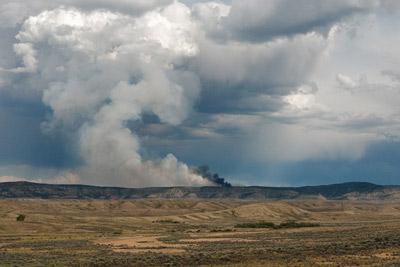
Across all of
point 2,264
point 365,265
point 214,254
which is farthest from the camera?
point 214,254

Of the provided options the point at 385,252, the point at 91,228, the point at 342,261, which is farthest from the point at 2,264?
the point at 91,228

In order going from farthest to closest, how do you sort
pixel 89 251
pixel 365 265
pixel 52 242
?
pixel 52 242, pixel 89 251, pixel 365 265

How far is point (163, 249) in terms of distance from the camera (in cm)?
9144

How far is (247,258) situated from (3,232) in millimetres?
85797

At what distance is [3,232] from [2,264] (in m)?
69.5

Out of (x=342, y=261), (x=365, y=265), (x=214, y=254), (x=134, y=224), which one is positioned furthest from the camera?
(x=134, y=224)

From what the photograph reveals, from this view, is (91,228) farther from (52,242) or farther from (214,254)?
(214,254)

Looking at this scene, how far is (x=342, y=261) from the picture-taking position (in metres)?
63.8

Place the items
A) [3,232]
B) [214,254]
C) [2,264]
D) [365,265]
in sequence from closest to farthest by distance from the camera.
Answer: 1. [365,265]
2. [2,264]
3. [214,254]
4. [3,232]

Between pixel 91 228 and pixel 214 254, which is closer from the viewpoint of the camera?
pixel 214 254

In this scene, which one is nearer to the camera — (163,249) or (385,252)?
(385,252)

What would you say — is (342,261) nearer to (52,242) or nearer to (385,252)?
(385,252)

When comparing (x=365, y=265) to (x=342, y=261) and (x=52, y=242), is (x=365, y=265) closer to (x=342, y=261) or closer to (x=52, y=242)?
(x=342, y=261)

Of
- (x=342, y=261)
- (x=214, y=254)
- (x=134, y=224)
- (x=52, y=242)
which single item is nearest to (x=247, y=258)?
(x=214, y=254)
